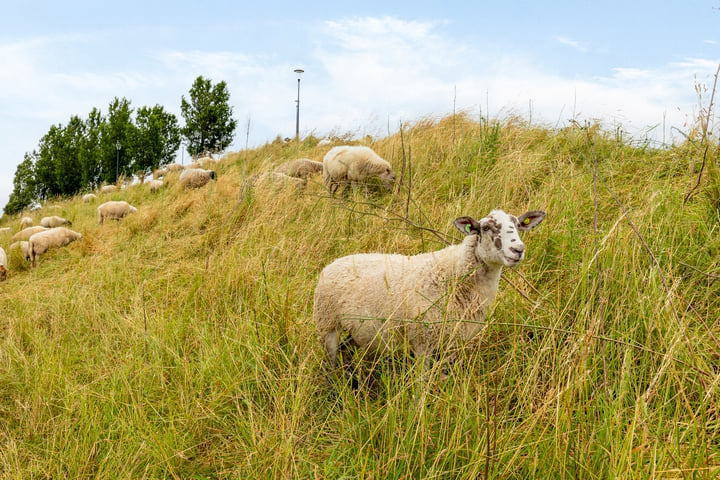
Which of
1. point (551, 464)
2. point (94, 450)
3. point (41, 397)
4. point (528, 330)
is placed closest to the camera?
point (551, 464)

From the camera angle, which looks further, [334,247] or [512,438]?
[334,247]

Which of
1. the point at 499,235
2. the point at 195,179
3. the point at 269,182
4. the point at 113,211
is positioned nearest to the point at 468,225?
the point at 499,235

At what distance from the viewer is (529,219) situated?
9.70 ft

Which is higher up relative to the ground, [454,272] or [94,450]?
[454,272]

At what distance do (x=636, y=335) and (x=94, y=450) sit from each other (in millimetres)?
3267

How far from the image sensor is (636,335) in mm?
2908

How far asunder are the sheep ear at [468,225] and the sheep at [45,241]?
913 centimetres

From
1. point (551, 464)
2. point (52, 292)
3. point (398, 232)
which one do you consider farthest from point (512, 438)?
point (52, 292)

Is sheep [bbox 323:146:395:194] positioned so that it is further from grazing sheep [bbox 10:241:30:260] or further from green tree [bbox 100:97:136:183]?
green tree [bbox 100:97:136:183]

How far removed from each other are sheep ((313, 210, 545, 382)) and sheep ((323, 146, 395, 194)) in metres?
4.11

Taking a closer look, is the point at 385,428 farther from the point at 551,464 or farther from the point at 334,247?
the point at 334,247

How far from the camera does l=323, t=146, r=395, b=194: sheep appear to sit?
288 inches

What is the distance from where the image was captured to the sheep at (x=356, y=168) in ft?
24.0

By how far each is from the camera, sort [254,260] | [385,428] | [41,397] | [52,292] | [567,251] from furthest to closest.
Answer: [52,292], [254,260], [567,251], [41,397], [385,428]
